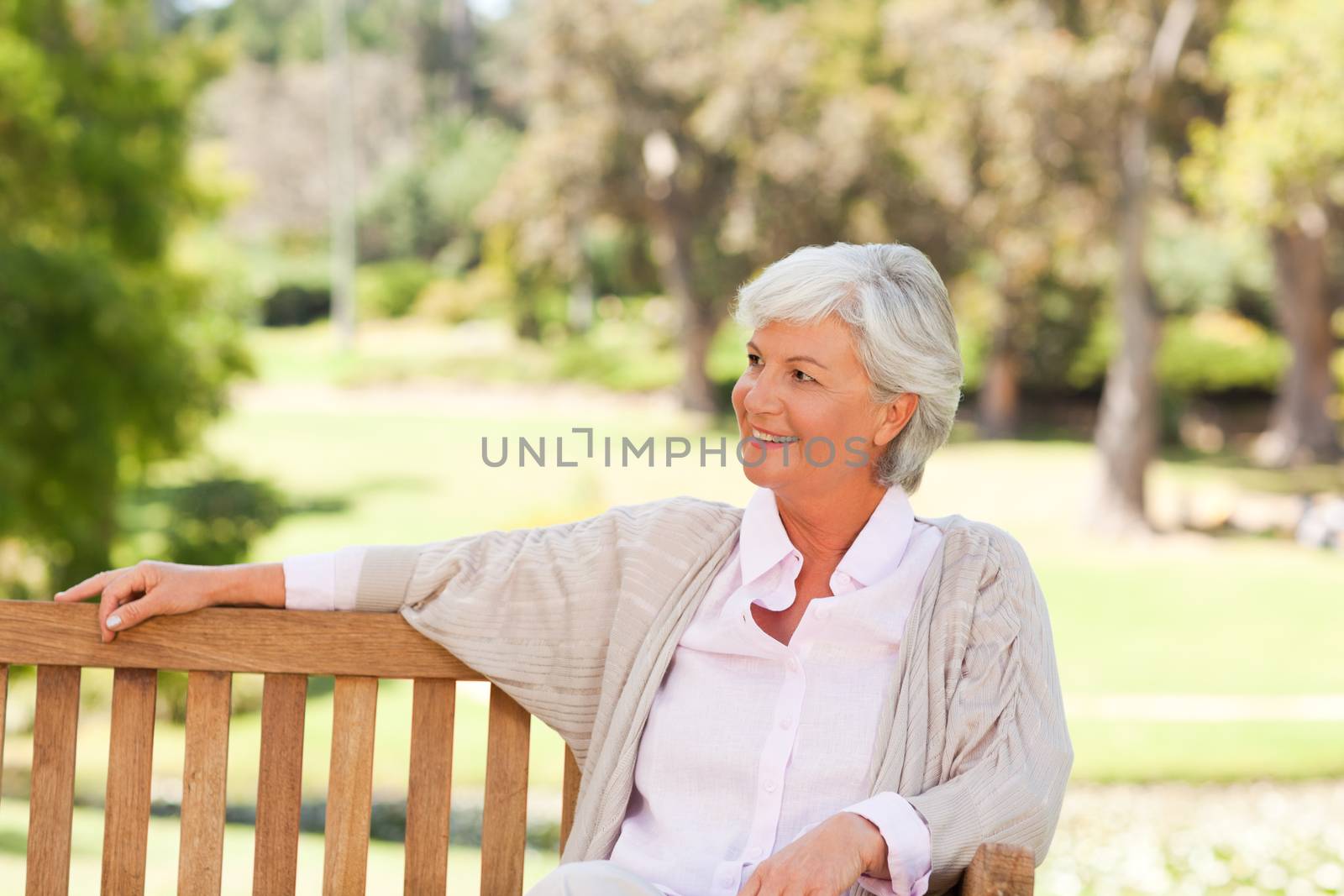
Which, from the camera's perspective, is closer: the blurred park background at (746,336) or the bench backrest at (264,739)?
the bench backrest at (264,739)

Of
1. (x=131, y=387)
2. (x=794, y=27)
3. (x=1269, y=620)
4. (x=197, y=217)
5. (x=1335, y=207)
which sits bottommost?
(x=1269, y=620)

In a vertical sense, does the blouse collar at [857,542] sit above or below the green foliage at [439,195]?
below

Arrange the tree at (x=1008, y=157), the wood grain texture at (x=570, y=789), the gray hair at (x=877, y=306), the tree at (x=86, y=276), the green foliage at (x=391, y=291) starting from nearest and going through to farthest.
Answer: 1. the gray hair at (x=877, y=306)
2. the wood grain texture at (x=570, y=789)
3. the tree at (x=86, y=276)
4. the tree at (x=1008, y=157)
5. the green foliage at (x=391, y=291)

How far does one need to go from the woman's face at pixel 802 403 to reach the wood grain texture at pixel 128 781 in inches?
40.6

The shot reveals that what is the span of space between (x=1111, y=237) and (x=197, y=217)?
10896 mm

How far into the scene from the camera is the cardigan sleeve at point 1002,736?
6.09 ft

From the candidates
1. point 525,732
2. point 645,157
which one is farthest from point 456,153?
point 525,732

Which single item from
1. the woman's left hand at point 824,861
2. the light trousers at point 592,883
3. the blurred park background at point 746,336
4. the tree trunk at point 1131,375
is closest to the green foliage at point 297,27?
the blurred park background at point 746,336

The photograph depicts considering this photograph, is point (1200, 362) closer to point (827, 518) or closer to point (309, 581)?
point (827, 518)

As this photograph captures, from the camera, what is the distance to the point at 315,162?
135ft

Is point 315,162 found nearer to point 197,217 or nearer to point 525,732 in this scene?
point 197,217

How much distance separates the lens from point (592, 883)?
1.85m

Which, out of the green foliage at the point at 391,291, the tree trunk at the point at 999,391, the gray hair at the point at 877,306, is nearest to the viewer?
the gray hair at the point at 877,306

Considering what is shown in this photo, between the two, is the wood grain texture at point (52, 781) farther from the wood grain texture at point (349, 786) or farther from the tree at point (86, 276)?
the tree at point (86, 276)
